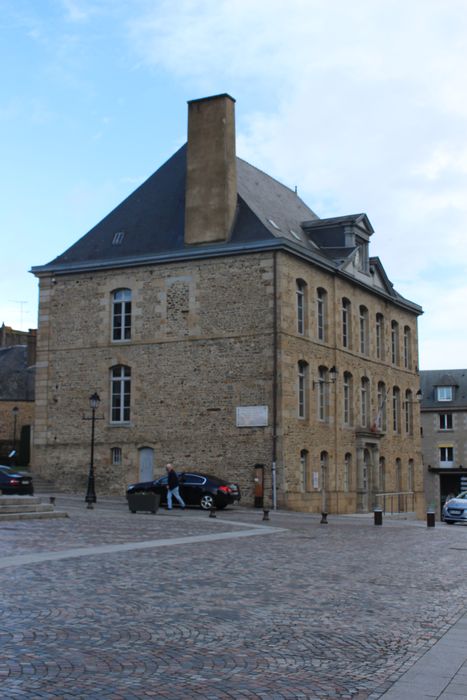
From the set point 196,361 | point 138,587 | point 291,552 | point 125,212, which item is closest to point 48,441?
point 196,361

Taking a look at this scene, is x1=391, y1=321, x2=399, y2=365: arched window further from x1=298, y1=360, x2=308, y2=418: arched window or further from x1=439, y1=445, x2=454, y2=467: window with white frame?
x1=439, y1=445, x2=454, y2=467: window with white frame

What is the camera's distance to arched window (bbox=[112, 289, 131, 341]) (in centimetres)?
3659

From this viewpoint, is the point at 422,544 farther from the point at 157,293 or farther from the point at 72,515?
the point at 157,293

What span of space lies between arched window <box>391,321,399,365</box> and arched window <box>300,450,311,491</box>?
38.5 ft

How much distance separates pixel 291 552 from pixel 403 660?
29.6 ft

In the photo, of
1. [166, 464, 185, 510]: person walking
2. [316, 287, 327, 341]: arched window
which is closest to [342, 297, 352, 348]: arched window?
[316, 287, 327, 341]: arched window

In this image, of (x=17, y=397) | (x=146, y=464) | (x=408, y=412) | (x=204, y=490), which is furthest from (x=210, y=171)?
(x=17, y=397)

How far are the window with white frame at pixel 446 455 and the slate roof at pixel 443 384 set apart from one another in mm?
2731

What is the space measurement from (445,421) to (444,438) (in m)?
1.25

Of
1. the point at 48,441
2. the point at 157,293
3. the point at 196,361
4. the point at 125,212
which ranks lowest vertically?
the point at 48,441

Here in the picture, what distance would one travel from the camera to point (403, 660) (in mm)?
7684

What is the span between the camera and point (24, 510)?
891 inches

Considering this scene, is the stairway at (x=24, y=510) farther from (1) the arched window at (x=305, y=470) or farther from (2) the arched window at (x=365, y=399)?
(2) the arched window at (x=365, y=399)

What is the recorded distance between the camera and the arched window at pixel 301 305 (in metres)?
35.0
